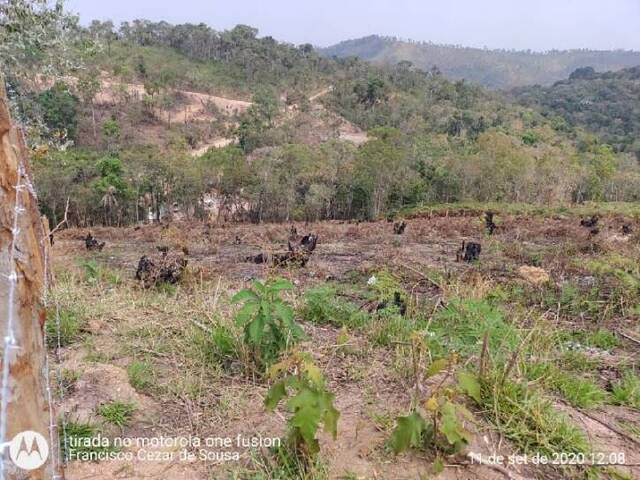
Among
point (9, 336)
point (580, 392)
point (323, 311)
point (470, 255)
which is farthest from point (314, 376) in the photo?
point (470, 255)

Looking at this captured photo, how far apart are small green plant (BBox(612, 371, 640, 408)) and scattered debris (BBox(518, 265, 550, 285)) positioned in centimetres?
292

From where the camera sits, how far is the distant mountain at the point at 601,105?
5680cm

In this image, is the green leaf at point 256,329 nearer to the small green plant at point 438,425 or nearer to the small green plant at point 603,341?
the small green plant at point 438,425

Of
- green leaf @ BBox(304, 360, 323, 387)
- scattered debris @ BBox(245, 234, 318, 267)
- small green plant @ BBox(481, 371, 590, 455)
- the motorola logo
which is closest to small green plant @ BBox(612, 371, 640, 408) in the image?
small green plant @ BBox(481, 371, 590, 455)

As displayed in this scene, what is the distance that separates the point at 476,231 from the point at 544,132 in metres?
37.4

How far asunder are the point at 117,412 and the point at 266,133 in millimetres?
40446

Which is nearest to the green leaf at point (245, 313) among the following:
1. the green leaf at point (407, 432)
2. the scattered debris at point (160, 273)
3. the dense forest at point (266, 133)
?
the green leaf at point (407, 432)

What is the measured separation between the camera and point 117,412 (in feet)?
7.90

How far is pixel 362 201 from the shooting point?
28812mm

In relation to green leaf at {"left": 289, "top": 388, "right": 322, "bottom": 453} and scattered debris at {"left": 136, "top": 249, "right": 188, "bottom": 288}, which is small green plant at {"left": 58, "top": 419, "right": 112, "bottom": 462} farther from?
scattered debris at {"left": 136, "top": 249, "right": 188, "bottom": 288}

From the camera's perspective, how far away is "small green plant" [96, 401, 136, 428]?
2.36 metres

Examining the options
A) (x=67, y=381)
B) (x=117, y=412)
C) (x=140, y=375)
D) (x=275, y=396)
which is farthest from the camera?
(x=140, y=375)

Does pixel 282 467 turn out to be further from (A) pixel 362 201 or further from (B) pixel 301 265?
(A) pixel 362 201

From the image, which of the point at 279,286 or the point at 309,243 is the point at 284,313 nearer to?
the point at 279,286
